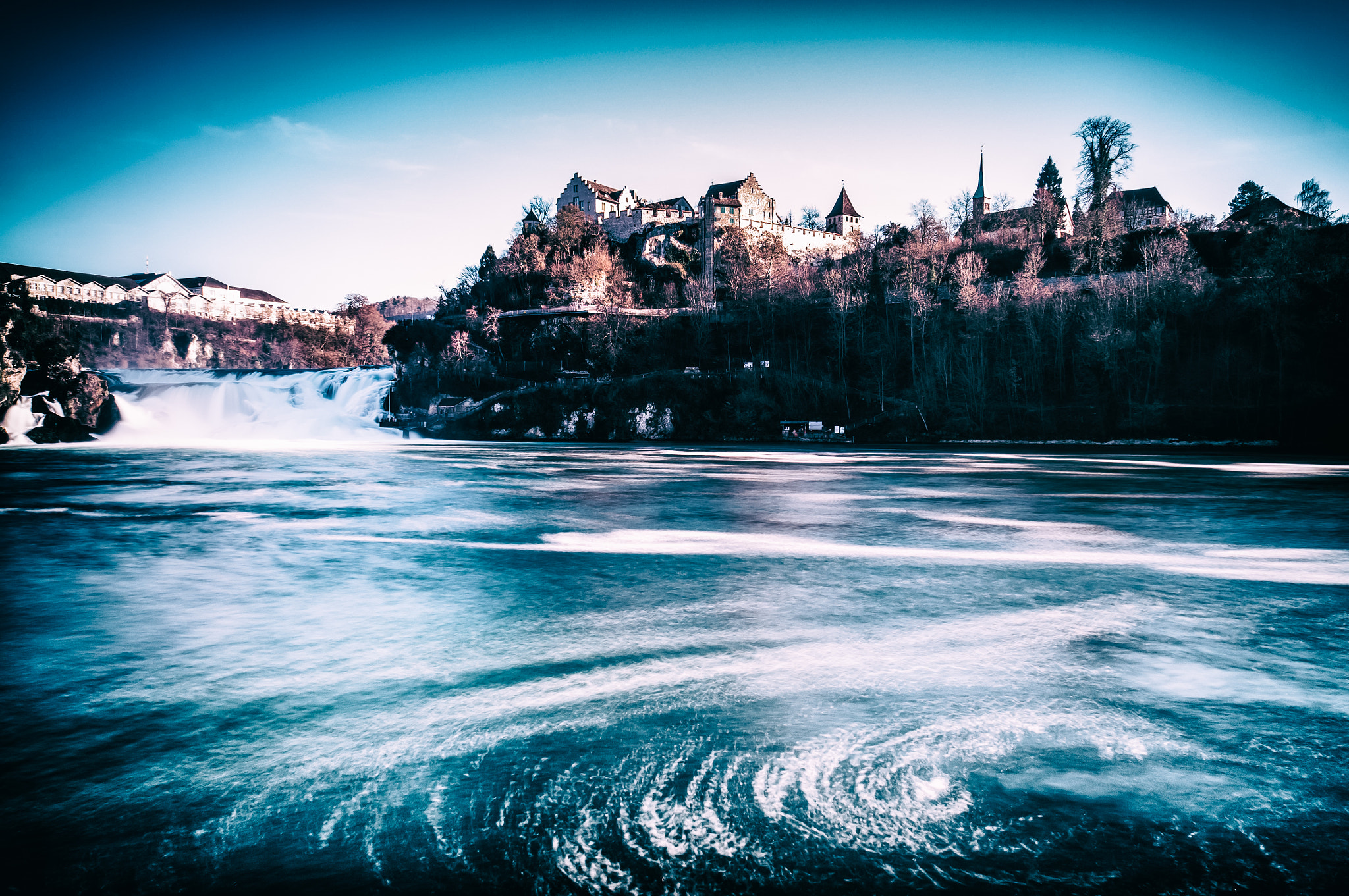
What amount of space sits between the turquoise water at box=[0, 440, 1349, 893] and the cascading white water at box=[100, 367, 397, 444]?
136 ft

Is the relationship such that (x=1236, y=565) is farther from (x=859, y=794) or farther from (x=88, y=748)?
(x=88, y=748)

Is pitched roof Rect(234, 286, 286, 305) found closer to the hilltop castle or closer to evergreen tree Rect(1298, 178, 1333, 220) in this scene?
the hilltop castle

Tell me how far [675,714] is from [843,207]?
351 ft

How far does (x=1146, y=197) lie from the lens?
78500 millimetres

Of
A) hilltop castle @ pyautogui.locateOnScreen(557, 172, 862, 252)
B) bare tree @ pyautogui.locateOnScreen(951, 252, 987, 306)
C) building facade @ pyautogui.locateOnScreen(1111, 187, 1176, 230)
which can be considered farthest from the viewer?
hilltop castle @ pyautogui.locateOnScreen(557, 172, 862, 252)

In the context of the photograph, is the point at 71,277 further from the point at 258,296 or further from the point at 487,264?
the point at 487,264

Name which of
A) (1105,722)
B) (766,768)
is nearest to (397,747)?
(766,768)

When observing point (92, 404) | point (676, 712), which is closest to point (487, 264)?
point (92, 404)

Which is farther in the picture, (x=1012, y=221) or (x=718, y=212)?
(x=718, y=212)

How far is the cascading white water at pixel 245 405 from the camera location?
4534 cm

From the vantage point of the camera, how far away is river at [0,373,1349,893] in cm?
280

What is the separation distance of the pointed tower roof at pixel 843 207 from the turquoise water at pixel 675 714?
324 ft

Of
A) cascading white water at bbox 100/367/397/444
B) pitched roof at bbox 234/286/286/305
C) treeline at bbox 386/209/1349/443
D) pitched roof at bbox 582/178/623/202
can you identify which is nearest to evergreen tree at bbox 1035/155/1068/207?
treeline at bbox 386/209/1349/443

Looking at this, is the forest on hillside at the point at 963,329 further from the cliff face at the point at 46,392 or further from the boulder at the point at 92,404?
the cliff face at the point at 46,392
